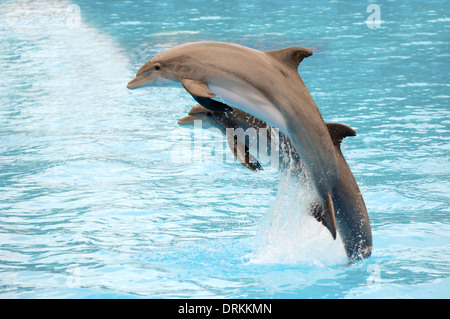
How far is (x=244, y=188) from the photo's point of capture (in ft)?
25.3

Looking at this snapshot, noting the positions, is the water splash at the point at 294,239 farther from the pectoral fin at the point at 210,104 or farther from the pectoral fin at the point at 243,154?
the pectoral fin at the point at 210,104

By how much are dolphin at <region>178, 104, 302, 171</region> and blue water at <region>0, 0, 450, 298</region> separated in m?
0.33

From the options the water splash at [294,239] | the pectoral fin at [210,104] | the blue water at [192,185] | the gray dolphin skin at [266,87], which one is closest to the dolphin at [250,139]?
the water splash at [294,239]

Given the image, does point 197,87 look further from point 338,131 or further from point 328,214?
point 328,214

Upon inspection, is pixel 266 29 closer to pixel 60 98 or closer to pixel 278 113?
pixel 60 98

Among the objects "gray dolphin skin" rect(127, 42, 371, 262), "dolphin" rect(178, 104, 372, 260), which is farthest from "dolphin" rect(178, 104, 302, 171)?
"gray dolphin skin" rect(127, 42, 371, 262)

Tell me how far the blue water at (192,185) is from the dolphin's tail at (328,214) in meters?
0.61

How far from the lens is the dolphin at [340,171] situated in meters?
5.00

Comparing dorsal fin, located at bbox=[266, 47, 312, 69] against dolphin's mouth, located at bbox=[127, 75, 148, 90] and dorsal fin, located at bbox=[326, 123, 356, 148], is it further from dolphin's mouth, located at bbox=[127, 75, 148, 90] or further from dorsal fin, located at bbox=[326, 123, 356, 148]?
dolphin's mouth, located at bbox=[127, 75, 148, 90]

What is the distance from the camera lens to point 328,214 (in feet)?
15.9

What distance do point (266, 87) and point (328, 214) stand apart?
3.32 ft

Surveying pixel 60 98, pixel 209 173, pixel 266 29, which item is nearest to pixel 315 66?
pixel 266 29

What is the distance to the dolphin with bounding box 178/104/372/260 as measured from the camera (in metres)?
5.00

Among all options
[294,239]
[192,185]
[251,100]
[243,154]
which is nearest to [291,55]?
[251,100]
